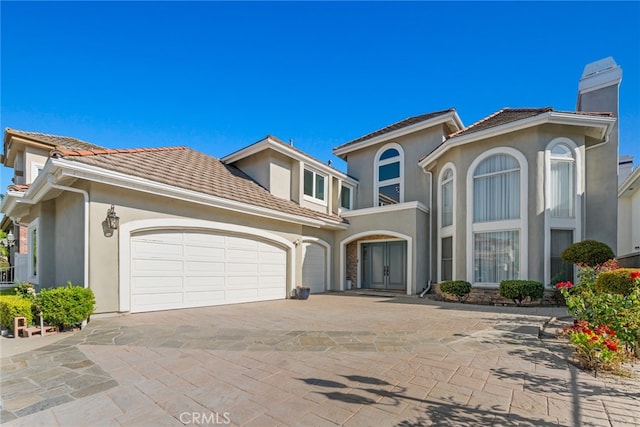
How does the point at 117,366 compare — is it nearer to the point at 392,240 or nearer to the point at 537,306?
the point at 537,306

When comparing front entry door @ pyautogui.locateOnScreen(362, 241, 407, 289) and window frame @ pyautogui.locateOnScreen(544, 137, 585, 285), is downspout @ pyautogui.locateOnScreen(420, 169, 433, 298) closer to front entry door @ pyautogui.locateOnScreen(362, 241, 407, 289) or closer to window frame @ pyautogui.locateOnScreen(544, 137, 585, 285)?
front entry door @ pyautogui.locateOnScreen(362, 241, 407, 289)

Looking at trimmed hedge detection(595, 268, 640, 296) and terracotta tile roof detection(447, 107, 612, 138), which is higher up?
terracotta tile roof detection(447, 107, 612, 138)

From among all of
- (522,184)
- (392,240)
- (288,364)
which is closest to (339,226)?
(392,240)

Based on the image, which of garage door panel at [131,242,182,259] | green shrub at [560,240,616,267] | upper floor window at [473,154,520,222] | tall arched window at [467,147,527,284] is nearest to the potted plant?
garage door panel at [131,242,182,259]

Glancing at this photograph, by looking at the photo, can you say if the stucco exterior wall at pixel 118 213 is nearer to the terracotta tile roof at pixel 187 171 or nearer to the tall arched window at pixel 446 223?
the terracotta tile roof at pixel 187 171

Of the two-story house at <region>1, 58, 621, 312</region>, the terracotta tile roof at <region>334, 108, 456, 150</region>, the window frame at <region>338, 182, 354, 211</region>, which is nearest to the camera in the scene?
the two-story house at <region>1, 58, 621, 312</region>

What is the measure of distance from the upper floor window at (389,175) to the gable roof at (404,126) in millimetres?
826

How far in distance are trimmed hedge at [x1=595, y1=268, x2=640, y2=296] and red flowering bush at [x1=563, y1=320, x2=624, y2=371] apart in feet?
10.8

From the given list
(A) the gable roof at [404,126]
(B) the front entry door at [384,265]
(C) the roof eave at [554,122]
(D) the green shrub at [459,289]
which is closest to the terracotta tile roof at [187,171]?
(B) the front entry door at [384,265]

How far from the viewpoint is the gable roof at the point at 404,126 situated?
1502 cm

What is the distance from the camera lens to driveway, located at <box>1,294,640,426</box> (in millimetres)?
2906

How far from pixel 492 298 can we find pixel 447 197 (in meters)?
4.58

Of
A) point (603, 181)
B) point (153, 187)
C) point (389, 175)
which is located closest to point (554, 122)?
point (603, 181)

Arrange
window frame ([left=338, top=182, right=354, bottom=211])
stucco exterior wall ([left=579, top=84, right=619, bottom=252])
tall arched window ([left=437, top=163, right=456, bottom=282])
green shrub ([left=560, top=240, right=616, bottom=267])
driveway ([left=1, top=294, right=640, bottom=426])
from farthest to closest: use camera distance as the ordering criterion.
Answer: window frame ([left=338, top=182, right=354, bottom=211]) → tall arched window ([left=437, top=163, right=456, bottom=282]) → stucco exterior wall ([left=579, top=84, right=619, bottom=252]) → green shrub ([left=560, top=240, right=616, bottom=267]) → driveway ([left=1, top=294, right=640, bottom=426])
